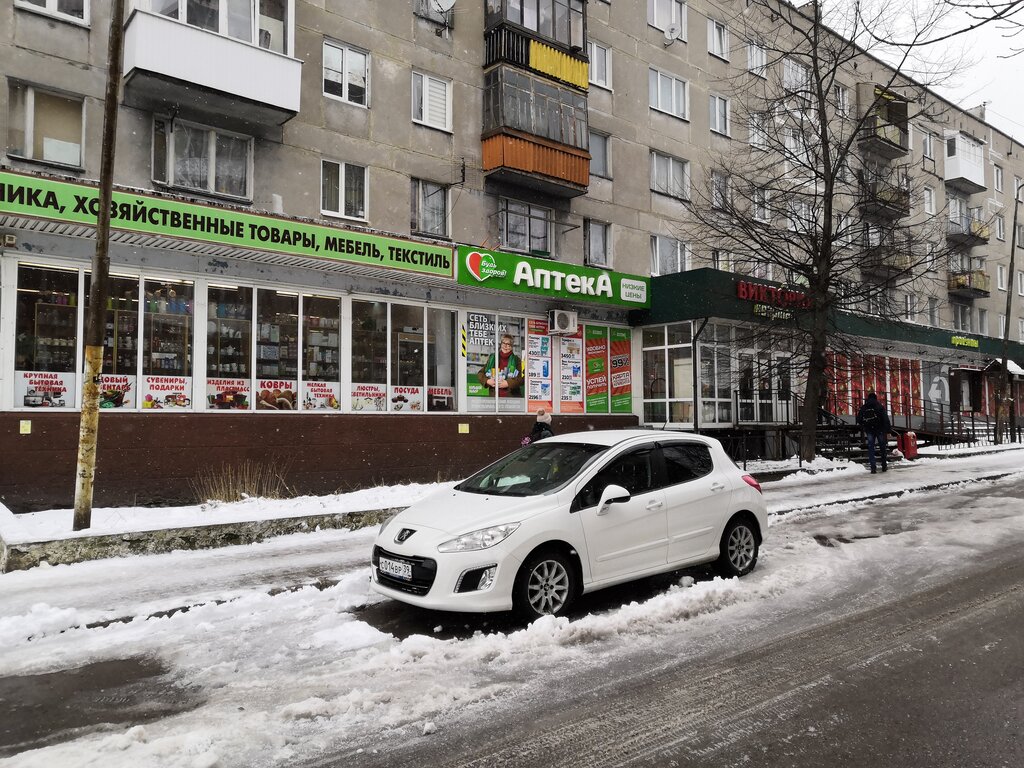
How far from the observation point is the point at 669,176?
2172 centimetres

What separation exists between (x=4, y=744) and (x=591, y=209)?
17.7 m

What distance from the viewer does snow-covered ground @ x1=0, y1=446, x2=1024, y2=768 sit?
3.89 meters

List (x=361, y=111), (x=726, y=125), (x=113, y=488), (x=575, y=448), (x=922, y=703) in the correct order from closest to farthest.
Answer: (x=922, y=703) < (x=575, y=448) < (x=113, y=488) < (x=361, y=111) < (x=726, y=125)

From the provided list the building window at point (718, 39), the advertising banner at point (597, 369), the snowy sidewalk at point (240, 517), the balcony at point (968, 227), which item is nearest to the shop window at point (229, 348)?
the snowy sidewalk at point (240, 517)

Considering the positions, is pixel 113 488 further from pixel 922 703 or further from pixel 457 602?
pixel 922 703

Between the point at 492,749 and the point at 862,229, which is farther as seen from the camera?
the point at 862,229

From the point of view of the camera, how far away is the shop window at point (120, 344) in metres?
12.0

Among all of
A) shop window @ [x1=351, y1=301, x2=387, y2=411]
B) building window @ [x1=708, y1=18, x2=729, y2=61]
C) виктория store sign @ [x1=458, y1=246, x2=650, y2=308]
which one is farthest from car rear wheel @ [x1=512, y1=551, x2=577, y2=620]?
building window @ [x1=708, y1=18, x2=729, y2=61]

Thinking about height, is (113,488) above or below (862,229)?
below

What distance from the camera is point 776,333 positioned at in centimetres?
1861

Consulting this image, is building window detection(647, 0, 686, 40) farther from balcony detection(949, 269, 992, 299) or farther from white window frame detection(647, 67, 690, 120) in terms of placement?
balcony detection(949, 269, 992, 299)

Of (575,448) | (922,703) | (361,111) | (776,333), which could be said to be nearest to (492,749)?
(922,703)

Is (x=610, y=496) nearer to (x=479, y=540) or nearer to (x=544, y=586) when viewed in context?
(x=544, y=586)

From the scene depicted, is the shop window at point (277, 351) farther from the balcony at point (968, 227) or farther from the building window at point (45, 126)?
the balcony at point (968, 227)
